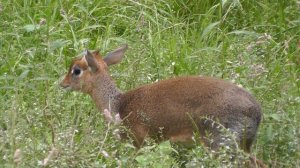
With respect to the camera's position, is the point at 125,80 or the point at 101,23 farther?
the point at 101,23

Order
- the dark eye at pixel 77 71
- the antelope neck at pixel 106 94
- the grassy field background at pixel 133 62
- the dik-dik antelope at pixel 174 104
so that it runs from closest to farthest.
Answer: the grassy field background at pixel 133 62
the dik-dik antelope at pixel 174 104
the antelope neck at pixel 106 94
the dark eye at pixel 77 71

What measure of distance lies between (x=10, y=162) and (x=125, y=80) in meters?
2.36

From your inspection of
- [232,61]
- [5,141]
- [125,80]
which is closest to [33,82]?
[125,80]

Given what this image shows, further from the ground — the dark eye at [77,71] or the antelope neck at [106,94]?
the dark eye at [77,71]

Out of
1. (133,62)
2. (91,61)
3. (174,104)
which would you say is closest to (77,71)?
(91,61)

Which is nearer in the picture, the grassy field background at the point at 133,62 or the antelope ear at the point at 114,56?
the grassy field background at the point at 133,62

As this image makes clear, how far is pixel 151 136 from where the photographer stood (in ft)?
21.5

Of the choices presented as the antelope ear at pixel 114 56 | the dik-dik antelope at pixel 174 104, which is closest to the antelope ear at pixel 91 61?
the dik-dik antelope at pixel 174 104

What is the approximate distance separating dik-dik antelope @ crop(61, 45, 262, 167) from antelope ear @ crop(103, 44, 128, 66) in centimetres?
2

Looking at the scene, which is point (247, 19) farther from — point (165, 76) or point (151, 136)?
point (151, 136)

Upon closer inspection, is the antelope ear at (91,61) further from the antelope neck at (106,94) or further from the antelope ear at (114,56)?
the antelope ear at (114,56)

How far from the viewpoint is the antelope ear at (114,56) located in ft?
23.6

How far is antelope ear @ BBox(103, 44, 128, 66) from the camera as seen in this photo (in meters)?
7.19

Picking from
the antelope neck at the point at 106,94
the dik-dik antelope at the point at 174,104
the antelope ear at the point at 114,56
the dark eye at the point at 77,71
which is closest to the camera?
the dik-dik antelope at the point at 174,104
